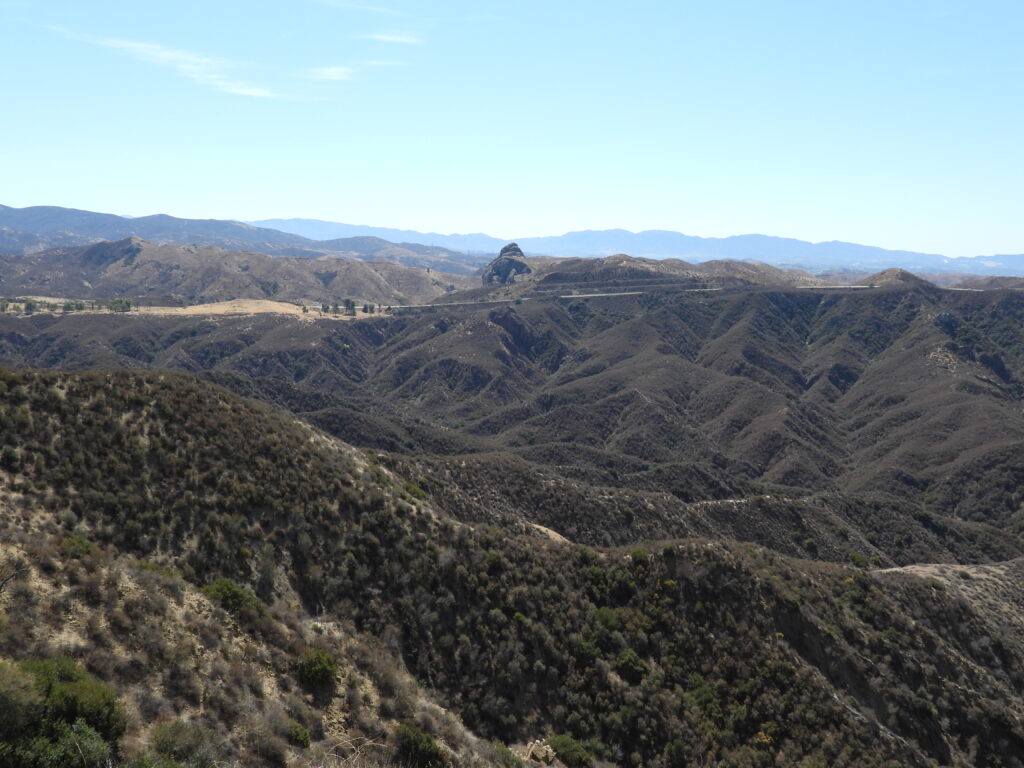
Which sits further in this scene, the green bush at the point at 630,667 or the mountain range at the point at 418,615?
the green bush at the point at 630,667

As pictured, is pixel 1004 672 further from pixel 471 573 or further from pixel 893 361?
pixel 893 361

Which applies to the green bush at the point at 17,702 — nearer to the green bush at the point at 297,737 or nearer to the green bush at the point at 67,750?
the green bush at the point at 67,750

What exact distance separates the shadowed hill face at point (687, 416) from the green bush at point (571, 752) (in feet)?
79.4

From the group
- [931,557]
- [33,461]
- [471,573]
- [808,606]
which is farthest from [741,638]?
[931,557]

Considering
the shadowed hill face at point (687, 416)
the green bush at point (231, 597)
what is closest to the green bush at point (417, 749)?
the green bush at point (231, 597)

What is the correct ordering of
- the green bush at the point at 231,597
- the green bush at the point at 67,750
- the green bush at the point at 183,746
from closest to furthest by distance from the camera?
the green bush at the point at 67,750, the green bush at the point at 183,746, the green bush at the point at 231,597

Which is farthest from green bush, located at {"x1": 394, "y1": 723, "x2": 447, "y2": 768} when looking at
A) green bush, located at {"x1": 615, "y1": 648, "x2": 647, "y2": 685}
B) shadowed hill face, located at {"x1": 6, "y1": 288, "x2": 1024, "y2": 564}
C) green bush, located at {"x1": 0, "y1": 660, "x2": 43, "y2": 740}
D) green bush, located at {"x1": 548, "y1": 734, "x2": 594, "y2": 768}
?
shadowed hill face, located at {"x1": 6, "y1": 288, "x2": 1024, "y2": 564}

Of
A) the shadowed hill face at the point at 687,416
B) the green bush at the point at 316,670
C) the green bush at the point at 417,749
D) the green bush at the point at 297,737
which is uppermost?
the green bush at the point at 297,737

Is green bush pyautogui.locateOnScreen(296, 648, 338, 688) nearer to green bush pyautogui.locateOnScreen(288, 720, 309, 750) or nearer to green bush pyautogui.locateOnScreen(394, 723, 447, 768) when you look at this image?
green bush pyautogui.locateOnScreen(288, 720, 309, 750)

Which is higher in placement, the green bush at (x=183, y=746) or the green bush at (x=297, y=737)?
the green bush at (x=183, y=746)

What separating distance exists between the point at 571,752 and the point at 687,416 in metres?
123

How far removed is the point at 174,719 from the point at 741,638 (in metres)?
27.2

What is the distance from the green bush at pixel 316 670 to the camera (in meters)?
19.1

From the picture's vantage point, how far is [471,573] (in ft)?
102
